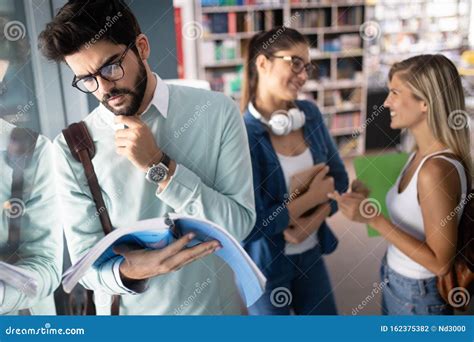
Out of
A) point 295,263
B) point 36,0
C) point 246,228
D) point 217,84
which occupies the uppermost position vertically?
point 36,0

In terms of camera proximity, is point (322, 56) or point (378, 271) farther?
point (378, 271)

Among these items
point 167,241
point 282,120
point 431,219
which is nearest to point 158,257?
point 167,241

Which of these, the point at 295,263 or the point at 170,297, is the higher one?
the point at 295,263

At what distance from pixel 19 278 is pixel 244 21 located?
1.30m

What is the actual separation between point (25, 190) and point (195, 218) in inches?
25.5

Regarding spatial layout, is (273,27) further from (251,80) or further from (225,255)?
(225,255)

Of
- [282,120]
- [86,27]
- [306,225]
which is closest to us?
[86,27]

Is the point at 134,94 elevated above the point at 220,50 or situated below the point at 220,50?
below

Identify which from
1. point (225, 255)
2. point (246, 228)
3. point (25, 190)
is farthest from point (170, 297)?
point (25, 190)

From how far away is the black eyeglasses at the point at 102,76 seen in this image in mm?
1791

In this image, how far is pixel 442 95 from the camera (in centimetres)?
184

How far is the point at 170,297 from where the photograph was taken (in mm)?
2029

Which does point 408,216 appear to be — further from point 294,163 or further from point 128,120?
point 128,120

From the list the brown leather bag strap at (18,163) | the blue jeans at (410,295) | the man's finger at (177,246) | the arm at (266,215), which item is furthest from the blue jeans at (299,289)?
the brown leather bag strap at (18,163)
